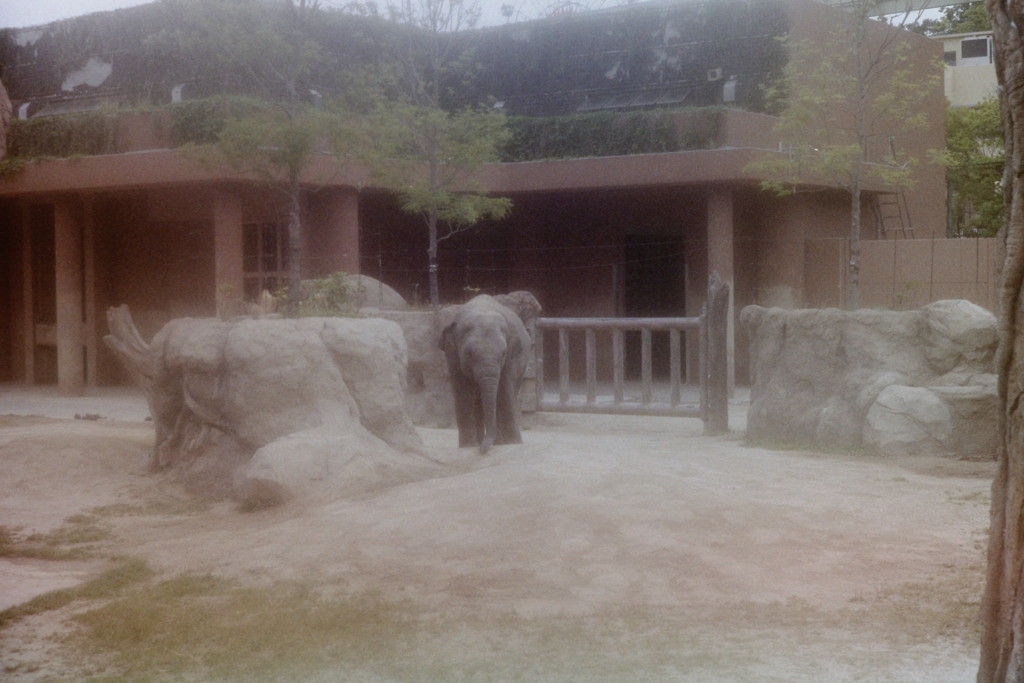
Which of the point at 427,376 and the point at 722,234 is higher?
the point at 722,234

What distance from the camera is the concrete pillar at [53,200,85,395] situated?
66.4ft

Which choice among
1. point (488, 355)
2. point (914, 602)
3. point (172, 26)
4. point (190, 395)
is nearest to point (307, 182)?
point (172, 26)

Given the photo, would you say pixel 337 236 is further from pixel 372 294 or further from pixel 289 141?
pixel 289 141

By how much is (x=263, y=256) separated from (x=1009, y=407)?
52.3 feet

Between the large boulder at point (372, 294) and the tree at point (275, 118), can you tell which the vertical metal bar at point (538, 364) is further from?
the tree at point (275, 118)

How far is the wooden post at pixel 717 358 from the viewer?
45.8 feet

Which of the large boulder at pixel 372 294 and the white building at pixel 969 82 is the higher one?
the white building at pixel 969 82

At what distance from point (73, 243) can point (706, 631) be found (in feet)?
56.6

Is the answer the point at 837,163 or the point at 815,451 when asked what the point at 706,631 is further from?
the point at 837,163

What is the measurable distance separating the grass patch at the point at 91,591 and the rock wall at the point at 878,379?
714 centimetres

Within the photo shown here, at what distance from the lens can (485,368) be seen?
1191 cm

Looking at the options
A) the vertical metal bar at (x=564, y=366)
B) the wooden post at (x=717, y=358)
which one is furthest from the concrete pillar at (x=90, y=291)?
the wooden post at (x=717, y=358)

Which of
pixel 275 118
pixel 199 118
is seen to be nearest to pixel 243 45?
pixel 275 118

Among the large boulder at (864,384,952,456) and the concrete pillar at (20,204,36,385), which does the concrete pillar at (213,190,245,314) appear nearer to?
the concrete pillar at (20,204,36,385)
